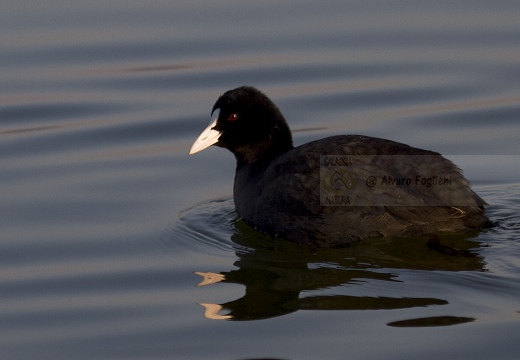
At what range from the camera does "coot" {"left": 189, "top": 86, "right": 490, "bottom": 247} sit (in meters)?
7.15

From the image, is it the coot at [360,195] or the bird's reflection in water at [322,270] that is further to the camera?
the coot at [360,195]

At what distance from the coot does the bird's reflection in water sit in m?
0.12

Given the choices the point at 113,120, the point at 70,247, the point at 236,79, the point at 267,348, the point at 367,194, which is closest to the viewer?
the point at 267,348

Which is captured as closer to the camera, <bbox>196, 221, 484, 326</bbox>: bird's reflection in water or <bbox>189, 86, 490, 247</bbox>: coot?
<bbox>196, 221, 484, 326</bbox>: bird's reflection in water

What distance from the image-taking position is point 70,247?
7.76 m

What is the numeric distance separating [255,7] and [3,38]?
117 inches

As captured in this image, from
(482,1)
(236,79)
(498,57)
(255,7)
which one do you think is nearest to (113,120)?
(236,79)

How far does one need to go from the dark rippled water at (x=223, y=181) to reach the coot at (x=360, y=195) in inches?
6.1

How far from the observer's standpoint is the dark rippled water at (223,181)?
6.10m

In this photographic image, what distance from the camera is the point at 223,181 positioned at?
30.4ft

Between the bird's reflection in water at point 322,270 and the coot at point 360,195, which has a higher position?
the coot at point 360,195

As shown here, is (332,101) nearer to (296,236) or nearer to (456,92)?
(456,92)

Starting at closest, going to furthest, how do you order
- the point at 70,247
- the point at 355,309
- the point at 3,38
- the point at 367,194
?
the point at 355,309 < the point at 367,194 < the point at 70,247 < the point at 3,38

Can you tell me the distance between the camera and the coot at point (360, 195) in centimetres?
715
